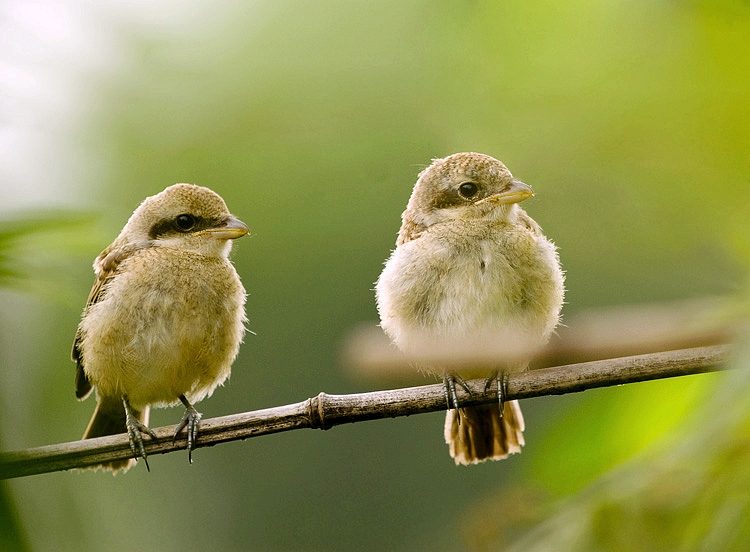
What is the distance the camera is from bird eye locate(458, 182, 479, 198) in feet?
7.39

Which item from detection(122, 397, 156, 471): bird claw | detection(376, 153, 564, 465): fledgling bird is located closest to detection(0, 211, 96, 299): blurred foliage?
detection(122, 397, 156, 471): bird claw

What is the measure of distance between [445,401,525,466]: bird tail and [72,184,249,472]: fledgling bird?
0.65 meters

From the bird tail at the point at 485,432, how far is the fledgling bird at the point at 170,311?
65 centimetres

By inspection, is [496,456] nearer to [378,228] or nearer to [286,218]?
[378,228]

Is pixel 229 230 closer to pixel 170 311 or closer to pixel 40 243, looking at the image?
pixel 170 311

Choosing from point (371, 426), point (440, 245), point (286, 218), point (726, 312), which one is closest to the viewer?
point (726, 312)

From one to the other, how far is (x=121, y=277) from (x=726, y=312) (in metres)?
1.77

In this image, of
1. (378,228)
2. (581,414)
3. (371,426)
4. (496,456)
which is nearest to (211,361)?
(378,228)

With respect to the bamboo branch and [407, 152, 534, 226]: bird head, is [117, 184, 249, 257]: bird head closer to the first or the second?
[407, 152, 534, 226]: bird head

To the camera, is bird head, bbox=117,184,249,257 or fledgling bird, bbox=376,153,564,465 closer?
fledgling bird, bbox=376,153,564,465

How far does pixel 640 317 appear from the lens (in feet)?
2.89

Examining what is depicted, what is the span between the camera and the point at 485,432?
2355 mm

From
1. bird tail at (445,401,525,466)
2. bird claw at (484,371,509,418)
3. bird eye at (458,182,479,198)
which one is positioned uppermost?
bird eye at (458,182,479,198)

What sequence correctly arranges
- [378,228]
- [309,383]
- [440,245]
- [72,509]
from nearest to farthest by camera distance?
[72,509] < [378,228] < [440,245] < [309,383]
